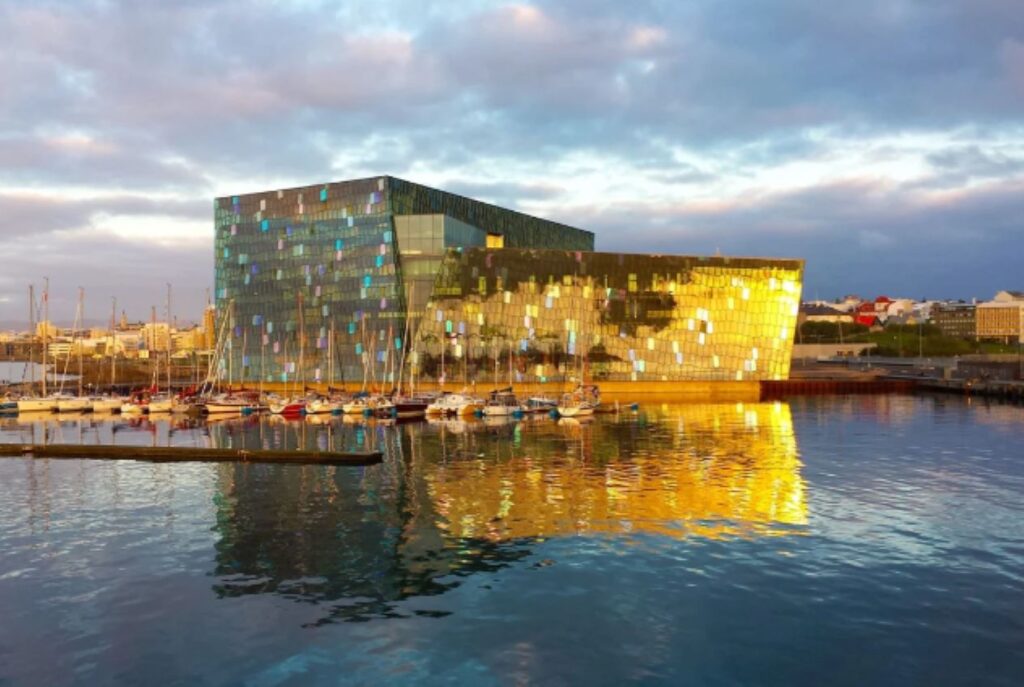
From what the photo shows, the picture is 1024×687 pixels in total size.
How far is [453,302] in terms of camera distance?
106 meters

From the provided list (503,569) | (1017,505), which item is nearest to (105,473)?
(503,569)

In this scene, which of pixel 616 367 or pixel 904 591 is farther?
pixel 616 367

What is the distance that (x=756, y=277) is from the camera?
378 ft

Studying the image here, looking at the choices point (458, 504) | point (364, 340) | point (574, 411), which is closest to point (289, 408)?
point (364, 340)

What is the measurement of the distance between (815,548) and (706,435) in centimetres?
3623

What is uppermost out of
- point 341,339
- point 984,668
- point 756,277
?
point 756,277

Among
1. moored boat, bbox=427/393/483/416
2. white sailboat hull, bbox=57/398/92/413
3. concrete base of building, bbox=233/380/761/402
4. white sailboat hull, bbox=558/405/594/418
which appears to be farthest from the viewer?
concrete base of building, bbox=233/380/761/402

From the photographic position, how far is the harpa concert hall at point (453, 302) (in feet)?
350

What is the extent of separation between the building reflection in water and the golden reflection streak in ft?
0.30

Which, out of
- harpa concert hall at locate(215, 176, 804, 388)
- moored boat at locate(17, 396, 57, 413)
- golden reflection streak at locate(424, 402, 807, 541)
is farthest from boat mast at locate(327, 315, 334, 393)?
golden reflection streak at locate(424, 402, 807, 541)

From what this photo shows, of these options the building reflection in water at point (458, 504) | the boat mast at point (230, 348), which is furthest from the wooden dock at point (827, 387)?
the boat mast at point (230, 348)

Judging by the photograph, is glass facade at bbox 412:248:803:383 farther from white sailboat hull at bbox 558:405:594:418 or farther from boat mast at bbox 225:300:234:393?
boat mast at bbox 225:300:234:393

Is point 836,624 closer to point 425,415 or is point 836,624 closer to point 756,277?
point 425,415

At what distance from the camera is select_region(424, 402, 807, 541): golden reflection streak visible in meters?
31.7
